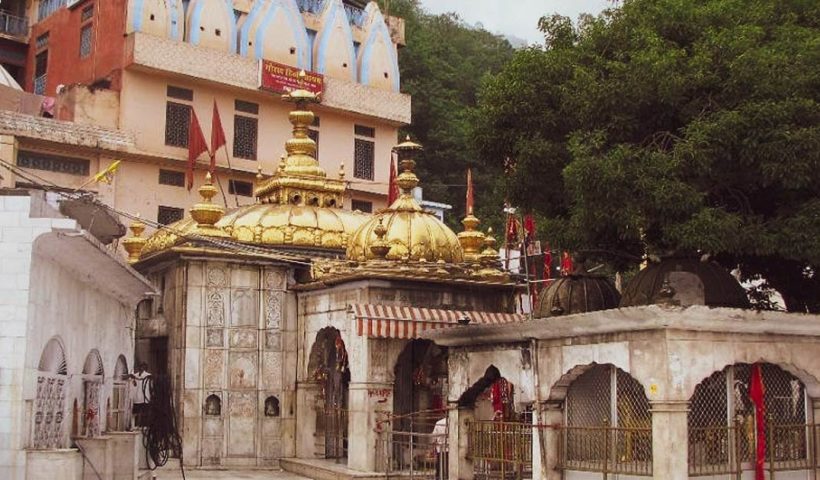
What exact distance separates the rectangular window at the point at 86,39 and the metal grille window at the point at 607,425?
93.1ft

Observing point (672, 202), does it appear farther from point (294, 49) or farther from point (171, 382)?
point (294, 49)

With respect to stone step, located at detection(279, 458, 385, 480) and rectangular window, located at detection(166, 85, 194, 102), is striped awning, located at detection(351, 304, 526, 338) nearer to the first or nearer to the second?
stone step, located at detection(279, 458, 385, 480)

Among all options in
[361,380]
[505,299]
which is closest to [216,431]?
[361,380]

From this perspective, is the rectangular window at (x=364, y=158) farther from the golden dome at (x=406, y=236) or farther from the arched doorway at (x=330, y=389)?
the golden dome at (x=406, y=236)

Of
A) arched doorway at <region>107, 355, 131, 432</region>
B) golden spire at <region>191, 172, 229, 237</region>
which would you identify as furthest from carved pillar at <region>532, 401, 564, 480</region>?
golden spire at <region>191, 172, 229, 237</region>

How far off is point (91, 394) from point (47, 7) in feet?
97.3

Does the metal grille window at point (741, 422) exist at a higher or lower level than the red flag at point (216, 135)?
lower

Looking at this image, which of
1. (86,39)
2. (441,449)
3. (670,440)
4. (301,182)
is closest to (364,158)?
(86,39)

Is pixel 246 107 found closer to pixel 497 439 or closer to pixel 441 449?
pixel 441 449

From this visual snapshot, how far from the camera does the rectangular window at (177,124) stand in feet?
117

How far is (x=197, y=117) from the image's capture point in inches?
1422

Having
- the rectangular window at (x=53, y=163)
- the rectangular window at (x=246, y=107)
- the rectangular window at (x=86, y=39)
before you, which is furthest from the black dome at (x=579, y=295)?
the rectangular window at (x=86, y=39)

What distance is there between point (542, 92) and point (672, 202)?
3.61 metres

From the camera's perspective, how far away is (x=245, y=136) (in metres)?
37.7
